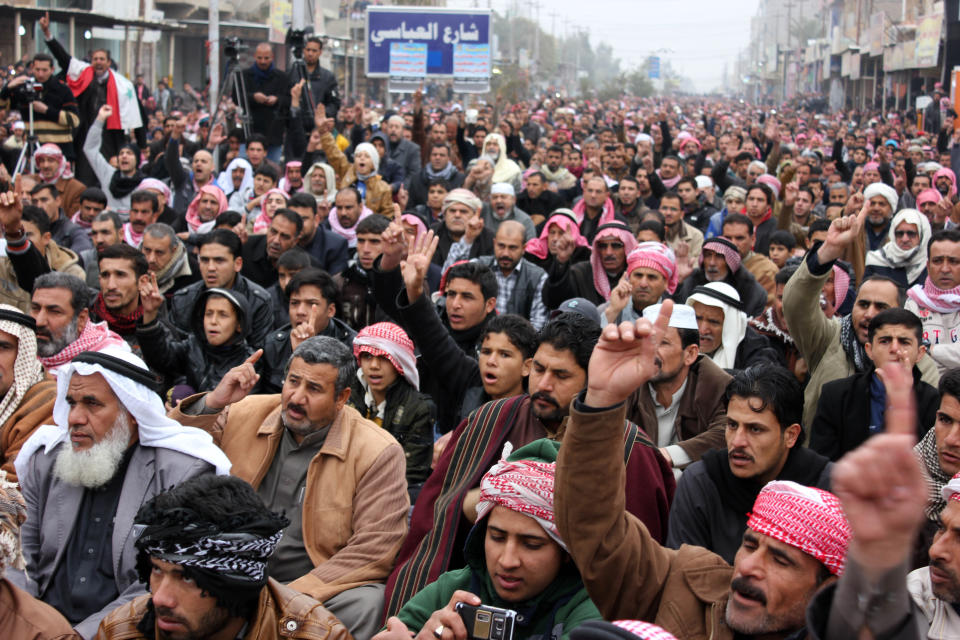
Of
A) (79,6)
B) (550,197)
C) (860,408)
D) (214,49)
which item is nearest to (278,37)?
(79,6)

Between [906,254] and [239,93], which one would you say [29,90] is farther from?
[906,254]

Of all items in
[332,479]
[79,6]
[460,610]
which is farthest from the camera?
[79,6]

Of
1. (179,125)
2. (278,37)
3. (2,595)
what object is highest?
(278,37)

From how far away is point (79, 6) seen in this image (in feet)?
98.4

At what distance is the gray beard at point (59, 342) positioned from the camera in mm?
4512

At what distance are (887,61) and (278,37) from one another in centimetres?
2154

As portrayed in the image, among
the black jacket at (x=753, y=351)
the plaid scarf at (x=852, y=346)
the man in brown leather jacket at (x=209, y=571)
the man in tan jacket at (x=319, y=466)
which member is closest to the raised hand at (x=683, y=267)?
the black jacket at (x=753, y=351)

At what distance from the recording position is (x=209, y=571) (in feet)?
8.75

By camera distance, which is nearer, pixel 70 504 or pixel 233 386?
pixel 70 504

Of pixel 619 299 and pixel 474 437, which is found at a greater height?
pixel 619 299

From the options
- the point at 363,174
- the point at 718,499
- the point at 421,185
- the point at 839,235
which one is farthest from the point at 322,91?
the point at 718,499

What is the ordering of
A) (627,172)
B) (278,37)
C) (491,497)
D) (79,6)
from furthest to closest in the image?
(278,37) < (79,6) < (627,172) < (491,497)

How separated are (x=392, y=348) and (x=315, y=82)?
28.4ft

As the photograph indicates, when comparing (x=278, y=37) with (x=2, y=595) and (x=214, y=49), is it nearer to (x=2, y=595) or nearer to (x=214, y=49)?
(x=214, y=49)
